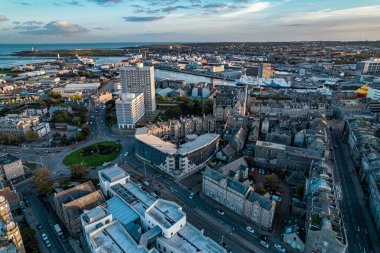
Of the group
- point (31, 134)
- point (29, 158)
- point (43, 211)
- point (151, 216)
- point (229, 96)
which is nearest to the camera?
point (151, 216)

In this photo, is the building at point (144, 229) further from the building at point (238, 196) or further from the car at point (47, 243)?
the building at point (238, 196)

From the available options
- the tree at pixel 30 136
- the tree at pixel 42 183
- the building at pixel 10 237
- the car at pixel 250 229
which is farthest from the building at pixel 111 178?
the tree at pixel 30 136

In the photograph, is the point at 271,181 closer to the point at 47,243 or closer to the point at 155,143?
the point at 155,143

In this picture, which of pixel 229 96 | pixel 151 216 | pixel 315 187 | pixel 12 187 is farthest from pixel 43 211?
pixel 229 96

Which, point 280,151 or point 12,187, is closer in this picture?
point 12,187

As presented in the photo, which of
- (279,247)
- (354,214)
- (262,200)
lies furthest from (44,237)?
(354,214)

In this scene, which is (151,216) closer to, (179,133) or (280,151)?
(280,151)
